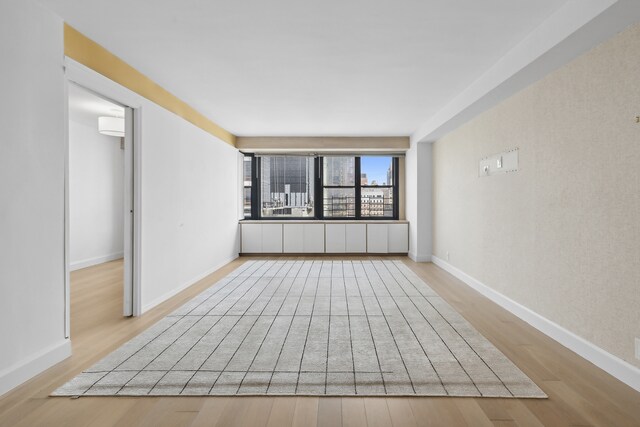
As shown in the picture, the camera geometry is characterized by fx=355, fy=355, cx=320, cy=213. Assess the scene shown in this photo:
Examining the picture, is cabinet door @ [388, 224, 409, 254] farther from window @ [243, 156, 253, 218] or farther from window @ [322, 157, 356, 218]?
window @ [243, 156, 253, 218]

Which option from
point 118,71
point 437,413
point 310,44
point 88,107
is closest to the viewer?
point 437,413

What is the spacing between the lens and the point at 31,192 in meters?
2.39

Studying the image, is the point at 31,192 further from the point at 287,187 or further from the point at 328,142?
the point at 287,187

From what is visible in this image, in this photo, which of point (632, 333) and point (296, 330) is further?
point (296, 330)

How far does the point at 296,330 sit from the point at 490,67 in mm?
3216

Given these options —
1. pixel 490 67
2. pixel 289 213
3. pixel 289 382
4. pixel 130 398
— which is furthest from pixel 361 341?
pixel 289 213

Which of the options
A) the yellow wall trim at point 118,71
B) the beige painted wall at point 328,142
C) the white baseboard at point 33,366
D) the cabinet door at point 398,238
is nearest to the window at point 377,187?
the cabinet door at point 398,238

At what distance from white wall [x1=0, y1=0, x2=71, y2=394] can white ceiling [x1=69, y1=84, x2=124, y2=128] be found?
7.40 feet

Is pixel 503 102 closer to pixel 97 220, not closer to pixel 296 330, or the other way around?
pixel 296 330

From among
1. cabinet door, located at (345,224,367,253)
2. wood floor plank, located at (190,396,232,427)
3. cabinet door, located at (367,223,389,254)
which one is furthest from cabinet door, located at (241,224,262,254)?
wood floor plank, located at (190,396,232,427)

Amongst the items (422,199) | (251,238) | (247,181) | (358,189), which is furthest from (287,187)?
(422,199)

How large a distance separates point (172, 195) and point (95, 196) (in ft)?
12.1

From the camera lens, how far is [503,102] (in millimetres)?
3977

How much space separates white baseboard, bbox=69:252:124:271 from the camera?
249 inches
